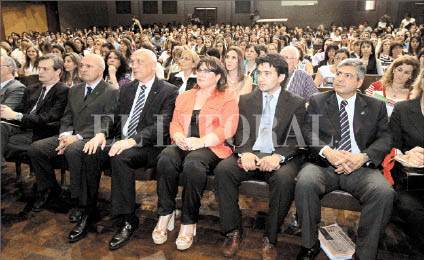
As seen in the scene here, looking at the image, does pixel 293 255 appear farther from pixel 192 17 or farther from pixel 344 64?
pixel 192 17

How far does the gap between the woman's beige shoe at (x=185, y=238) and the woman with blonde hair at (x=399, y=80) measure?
1871 millimetres

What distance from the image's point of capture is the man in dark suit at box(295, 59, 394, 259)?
2.07 m

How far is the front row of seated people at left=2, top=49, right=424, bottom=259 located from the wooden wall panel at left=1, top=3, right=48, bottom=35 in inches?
612

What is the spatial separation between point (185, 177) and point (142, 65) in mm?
970

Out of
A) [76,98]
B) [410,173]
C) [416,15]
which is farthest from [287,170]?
[416,15]

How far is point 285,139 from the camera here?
8.36 feet

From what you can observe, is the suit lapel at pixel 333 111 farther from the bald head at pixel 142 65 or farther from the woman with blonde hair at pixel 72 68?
the woman with blonde hair at pixel 72 68

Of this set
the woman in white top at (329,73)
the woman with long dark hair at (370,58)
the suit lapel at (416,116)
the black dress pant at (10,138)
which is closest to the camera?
the suit lapel at (416,116)

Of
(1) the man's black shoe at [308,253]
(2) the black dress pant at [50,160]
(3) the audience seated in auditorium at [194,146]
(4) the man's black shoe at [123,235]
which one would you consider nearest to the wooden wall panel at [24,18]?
(2) the black dress pant at [50,160]

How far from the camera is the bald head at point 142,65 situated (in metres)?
2.80

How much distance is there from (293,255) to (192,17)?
19814 millimetres

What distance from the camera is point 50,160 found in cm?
290

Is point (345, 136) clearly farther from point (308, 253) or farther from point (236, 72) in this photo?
point (236, 72)

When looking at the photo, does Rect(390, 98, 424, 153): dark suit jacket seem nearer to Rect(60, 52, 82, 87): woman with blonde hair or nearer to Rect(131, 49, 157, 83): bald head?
Rect(131, 49, 157, 83): bald head
